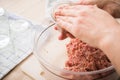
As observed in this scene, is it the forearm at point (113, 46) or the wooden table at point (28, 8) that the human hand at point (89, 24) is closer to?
the forearm at point (113, 46)

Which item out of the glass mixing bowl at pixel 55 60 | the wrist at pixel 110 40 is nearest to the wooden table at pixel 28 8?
the glass mixing bowl at pixel 55 60

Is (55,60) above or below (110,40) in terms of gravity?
below

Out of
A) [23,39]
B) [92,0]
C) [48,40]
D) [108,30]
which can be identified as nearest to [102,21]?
[108,30]

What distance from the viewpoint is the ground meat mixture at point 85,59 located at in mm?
584

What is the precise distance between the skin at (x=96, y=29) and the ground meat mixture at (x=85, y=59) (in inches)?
2.9

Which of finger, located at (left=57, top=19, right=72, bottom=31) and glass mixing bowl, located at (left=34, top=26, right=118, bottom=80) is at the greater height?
finger, located at (left=57, top=19, right=72, bottom=31)

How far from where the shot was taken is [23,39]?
0.81m

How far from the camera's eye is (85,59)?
609 mm

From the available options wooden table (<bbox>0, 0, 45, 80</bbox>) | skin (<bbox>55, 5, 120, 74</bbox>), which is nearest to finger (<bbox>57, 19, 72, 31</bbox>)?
skin (<bbox>55, 5, 120, 74</bbox>)

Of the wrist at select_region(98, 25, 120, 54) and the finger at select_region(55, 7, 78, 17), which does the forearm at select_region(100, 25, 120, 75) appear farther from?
the finger at select_region(55, 7, 78, 17)

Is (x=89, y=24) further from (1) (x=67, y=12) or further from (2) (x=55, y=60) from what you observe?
(2) (x=55, y=60)

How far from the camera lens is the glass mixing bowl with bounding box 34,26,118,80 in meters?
0.54

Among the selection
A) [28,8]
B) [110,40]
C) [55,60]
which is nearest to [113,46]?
[110,40]

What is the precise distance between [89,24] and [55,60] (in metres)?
0.20
